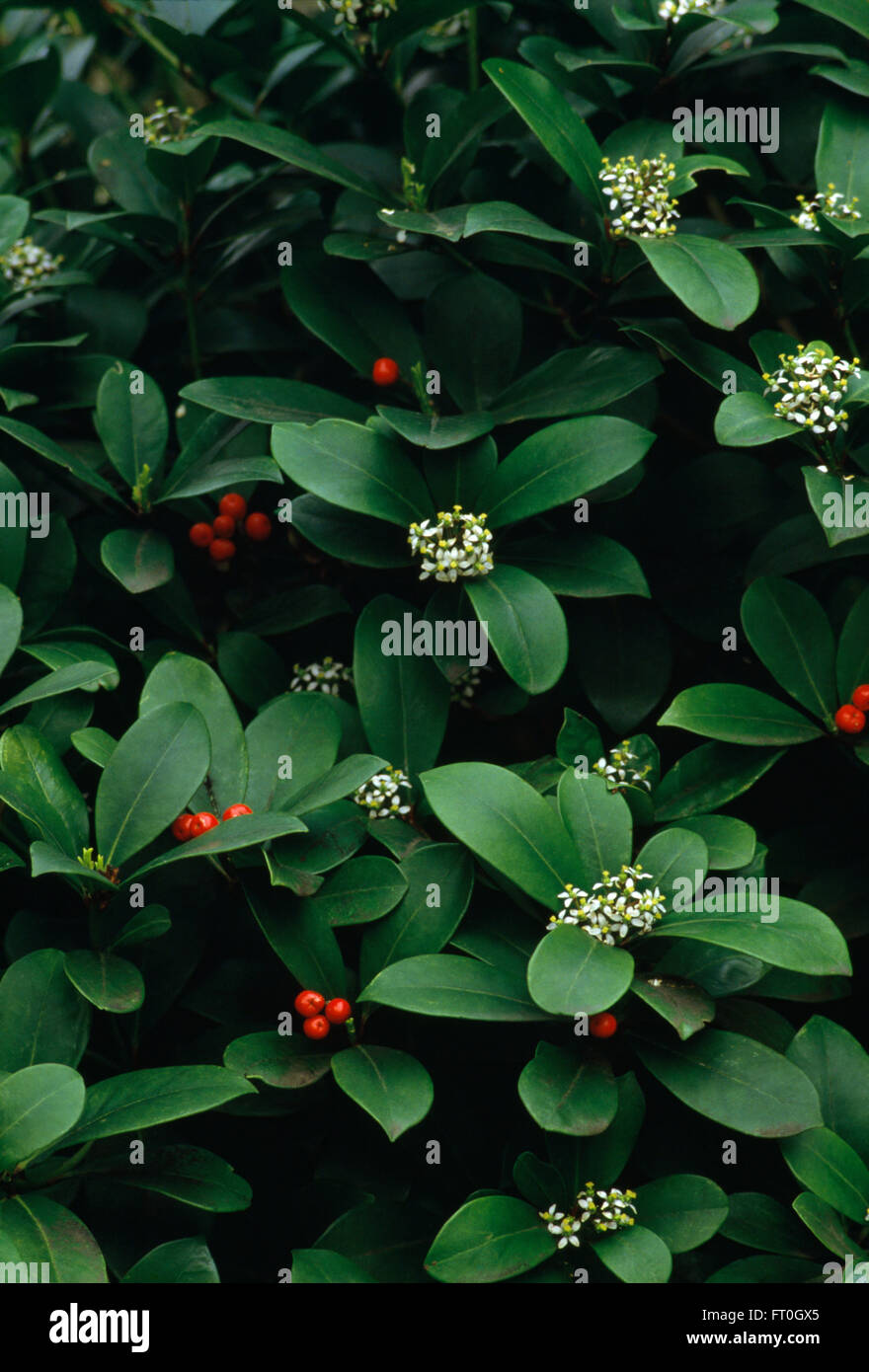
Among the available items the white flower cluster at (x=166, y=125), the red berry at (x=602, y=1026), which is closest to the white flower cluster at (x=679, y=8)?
the white flower cluster at (x=166, y=125)

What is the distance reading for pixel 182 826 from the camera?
1.43 m

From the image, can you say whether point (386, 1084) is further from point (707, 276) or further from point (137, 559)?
point (707, 276)

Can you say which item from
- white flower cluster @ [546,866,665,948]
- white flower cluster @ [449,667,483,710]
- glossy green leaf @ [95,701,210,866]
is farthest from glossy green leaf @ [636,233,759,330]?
glossy green leaf @ [95,701,210,866]

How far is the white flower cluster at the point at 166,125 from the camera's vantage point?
1.96 meters

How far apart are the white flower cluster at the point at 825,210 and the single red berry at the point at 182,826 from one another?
1.16 m

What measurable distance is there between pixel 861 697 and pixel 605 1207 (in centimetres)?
70

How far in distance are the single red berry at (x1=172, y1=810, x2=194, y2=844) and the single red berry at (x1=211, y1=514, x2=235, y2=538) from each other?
544 millimetres

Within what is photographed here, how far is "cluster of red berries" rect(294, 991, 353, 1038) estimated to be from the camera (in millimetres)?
1338

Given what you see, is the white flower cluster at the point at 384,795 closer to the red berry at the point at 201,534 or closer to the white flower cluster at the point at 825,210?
the red berry at the point at 201,534

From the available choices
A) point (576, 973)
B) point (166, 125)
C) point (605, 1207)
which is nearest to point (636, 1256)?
point (605, 1207)

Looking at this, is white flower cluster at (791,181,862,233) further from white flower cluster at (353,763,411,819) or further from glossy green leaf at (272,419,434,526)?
white flower cluster at (353,763,411,819)

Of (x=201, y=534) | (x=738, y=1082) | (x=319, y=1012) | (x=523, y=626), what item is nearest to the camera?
(x=738, y=1082)

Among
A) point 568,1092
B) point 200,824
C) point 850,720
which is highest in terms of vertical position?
point 850,720

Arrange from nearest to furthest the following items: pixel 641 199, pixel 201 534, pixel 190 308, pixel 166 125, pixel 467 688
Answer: pixel 641 199 < pixel 467 688 < pixel 201 534 < pixel 190 308 < pixel 166 125
